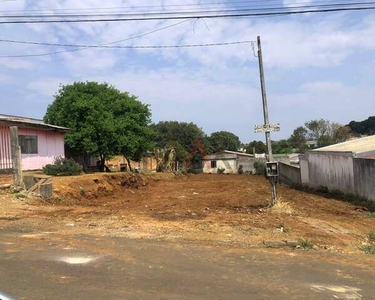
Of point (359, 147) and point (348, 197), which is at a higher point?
point (359, 147)

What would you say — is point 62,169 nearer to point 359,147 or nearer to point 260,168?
point 359,147

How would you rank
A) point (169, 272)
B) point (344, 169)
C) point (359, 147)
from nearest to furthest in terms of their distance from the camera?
1. point (169, 272)
2. point (344, 169)
3. point (359, 147)

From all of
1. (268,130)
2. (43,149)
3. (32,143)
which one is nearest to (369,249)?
(268,130)

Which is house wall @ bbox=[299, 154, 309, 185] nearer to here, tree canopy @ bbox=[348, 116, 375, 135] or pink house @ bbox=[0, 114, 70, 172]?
pink house @ bbox=[0, 114, 70, 172]

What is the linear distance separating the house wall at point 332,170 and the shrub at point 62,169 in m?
14.7

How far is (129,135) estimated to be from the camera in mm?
32500

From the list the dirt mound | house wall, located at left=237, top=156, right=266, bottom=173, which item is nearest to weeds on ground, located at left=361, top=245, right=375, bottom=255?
the dirt mound

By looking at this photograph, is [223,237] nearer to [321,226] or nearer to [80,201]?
[321,226]

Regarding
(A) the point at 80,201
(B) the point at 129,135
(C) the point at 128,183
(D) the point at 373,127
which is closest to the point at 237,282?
(A) the point at 80,201

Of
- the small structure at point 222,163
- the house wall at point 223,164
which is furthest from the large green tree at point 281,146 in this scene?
the house wall at point 223,164

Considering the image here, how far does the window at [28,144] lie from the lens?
2327cm

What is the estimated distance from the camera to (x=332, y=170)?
80.6ft

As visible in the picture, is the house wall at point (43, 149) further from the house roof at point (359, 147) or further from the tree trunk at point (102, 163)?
the house roof at point (359, 147)

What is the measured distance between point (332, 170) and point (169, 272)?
20.5 m
